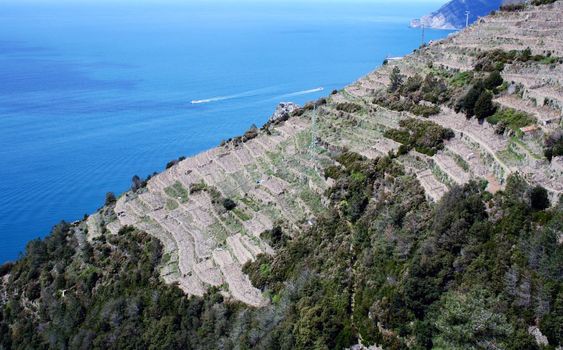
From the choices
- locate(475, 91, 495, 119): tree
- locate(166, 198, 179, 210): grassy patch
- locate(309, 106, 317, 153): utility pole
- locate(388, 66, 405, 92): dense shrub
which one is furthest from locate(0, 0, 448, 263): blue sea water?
locate(475, 91, 495, 119): tree

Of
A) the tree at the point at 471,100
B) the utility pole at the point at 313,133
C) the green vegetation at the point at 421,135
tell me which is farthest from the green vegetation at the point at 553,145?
the utility pole at the point at 313,133

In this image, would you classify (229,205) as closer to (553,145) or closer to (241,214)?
(241,214)

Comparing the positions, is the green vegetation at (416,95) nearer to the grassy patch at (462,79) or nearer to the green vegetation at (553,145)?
the grassy patch at (462,79)

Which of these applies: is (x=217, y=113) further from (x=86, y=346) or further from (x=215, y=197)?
(x=86, y=346)

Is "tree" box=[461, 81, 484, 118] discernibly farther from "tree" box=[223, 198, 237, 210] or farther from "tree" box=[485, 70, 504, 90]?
"tree" box=[223, 198, 237, 210]

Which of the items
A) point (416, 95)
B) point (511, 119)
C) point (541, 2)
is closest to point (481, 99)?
point (511, 119)

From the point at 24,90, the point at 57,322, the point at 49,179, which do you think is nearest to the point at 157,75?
the point at 24,90
